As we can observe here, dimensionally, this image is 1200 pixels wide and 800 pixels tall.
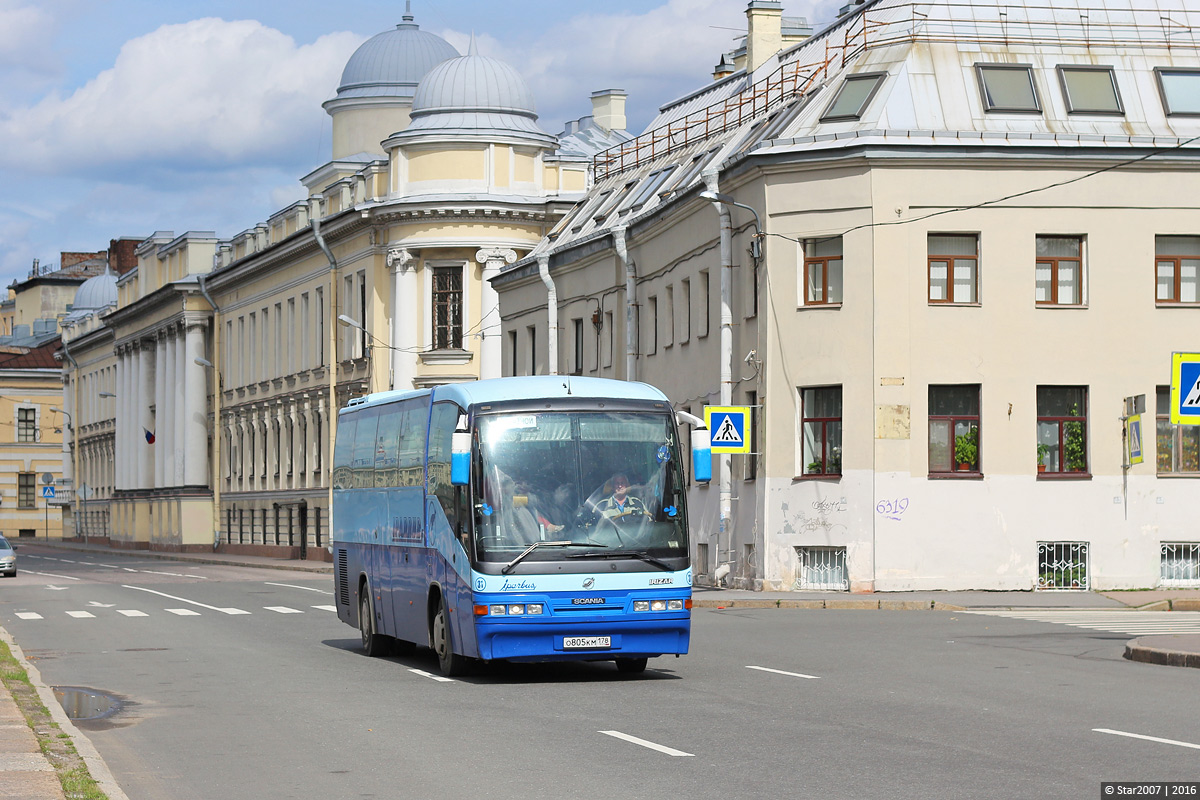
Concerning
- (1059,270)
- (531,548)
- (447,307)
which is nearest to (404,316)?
(447,307)

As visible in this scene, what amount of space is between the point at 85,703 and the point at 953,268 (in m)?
20.7

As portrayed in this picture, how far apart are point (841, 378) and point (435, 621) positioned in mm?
15134

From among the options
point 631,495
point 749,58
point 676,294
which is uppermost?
point 749,58

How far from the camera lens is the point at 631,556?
17.5 metres

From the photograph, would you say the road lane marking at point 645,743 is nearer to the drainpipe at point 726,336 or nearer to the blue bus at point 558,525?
the blue bus at point 558,525

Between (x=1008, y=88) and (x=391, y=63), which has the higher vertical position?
(x=391, y=63)

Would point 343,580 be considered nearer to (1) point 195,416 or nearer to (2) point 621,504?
(2) point 621,504

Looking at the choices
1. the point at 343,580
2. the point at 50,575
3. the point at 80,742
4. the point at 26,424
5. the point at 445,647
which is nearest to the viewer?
the point at 80,742

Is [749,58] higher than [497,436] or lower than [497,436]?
higher

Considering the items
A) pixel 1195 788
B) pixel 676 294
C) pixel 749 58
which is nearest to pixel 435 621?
pixel 1195 788

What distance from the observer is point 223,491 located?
86312 millimetres

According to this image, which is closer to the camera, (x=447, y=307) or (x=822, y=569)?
(x=822, y=569)

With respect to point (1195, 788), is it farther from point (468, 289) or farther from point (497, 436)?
point (468, 289)

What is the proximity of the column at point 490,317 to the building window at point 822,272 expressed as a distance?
30.3m
